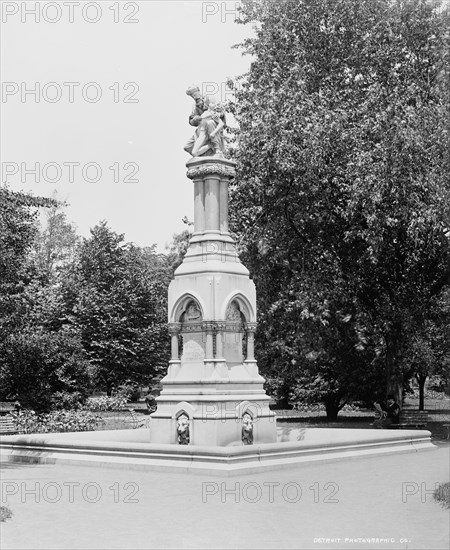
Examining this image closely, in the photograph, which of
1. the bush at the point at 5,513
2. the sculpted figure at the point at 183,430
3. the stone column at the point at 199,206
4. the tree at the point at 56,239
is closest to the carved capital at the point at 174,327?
the sculpted figure at the point at 183,430

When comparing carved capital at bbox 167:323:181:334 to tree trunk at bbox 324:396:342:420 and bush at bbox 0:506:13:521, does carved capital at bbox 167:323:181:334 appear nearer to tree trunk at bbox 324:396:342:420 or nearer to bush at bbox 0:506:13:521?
bush at bbox 0:506:13:521

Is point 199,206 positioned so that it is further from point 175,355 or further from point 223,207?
point 175,355

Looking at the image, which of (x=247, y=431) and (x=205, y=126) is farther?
(x=205, y=126)

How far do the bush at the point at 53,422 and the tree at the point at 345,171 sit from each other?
6.90m

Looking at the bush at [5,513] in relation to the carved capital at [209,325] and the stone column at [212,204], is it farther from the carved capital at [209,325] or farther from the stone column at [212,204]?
the stone column at [212,204]

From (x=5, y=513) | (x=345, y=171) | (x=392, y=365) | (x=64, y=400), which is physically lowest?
(x=5, y=513)

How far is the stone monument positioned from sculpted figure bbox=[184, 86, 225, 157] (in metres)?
0.03

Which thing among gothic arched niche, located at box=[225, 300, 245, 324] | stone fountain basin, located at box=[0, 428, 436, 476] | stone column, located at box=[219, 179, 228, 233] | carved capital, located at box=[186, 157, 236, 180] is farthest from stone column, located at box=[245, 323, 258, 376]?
carved capital, located at box=[186, 157, 236, 180]

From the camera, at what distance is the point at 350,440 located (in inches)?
739

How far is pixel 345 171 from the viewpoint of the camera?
26562mm

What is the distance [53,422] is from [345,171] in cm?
1290

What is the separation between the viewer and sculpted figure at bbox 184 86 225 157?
69.3 ft

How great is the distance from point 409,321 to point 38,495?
16904mm

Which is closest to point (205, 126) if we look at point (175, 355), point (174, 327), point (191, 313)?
point (191, 313)
